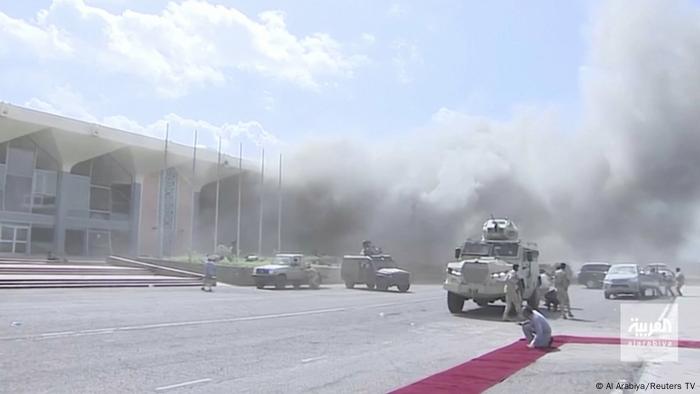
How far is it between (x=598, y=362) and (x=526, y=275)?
341 inches

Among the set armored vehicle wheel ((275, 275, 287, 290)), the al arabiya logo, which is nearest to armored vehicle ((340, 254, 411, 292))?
armored vehicle wheel ((275, 275, 287, 290))

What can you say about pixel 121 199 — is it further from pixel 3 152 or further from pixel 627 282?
pixel 627 282

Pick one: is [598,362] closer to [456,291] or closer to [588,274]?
[456,291]

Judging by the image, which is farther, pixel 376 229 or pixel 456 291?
pixel 376 229

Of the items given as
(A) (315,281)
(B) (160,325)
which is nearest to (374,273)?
(A) (315,281)

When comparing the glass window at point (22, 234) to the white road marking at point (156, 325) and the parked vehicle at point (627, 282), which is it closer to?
the white road marking at point (156, 325)

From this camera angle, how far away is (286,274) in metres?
28.8

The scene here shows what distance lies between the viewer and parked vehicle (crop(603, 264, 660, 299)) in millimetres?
25344

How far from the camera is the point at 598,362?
889cm

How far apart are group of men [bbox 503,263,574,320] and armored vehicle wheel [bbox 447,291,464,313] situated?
118cm

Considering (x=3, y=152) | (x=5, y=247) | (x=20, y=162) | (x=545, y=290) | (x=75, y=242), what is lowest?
(x=545, y=290)

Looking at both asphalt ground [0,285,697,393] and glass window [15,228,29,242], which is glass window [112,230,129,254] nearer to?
glass window [15,228,29,242]

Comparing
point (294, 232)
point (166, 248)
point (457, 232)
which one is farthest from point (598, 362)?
point (294, 232)

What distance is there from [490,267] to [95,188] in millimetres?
35299
